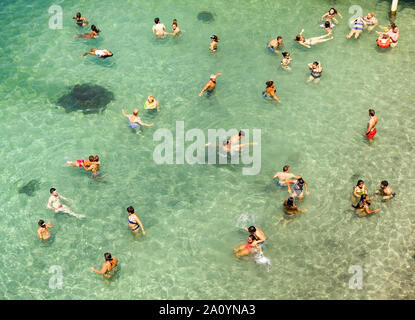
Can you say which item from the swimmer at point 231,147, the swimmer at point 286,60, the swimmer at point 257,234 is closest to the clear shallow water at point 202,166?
the swimmer at point 286,60

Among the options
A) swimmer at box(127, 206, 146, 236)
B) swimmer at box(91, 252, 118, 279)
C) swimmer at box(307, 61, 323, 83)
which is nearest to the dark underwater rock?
swimmer at box(127, 206, 146, 236)

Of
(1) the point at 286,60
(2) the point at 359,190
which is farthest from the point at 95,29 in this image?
(2) the point at 359,190

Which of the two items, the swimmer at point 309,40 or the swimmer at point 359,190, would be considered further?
the swimmer at point 309,40

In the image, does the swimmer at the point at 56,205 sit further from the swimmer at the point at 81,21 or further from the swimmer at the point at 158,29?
the swimmer at the point at 81,21

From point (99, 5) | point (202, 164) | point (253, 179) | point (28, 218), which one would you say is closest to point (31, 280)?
point (28, 218)
